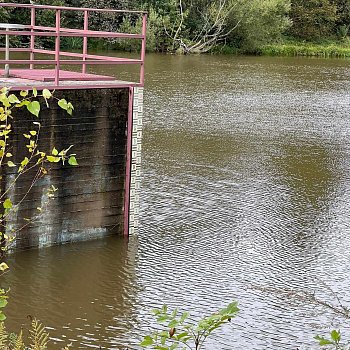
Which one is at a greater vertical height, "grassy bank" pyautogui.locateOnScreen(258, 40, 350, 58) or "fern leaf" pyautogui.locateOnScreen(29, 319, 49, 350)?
"grassy bank" pyautogui.locateOnScreen(258, 40, 350, 58)

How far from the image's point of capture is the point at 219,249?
11.4 metres

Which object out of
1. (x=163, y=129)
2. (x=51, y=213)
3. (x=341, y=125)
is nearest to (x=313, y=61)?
(x=341, y=125)

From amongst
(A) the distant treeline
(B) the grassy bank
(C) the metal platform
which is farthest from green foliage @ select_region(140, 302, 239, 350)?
(B) the grassy bank

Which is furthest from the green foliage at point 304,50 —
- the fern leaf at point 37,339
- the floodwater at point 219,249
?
the fern leaf at point 37,339

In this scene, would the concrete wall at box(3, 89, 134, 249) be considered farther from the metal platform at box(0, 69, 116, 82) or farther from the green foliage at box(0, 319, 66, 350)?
the green foliage at box(0, 319, 66, 350)

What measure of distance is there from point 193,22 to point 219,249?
36.9m

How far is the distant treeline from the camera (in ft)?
139

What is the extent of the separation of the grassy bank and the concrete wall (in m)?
37.8

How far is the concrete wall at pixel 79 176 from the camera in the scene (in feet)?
33.9

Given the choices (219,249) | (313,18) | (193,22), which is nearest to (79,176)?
(219,249)

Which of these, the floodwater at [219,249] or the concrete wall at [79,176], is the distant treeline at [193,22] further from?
the concrete wall at [79,176]

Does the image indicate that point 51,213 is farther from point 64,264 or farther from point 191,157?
point 191,157

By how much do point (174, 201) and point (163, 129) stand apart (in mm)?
6502

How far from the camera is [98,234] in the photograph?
36.7ft
